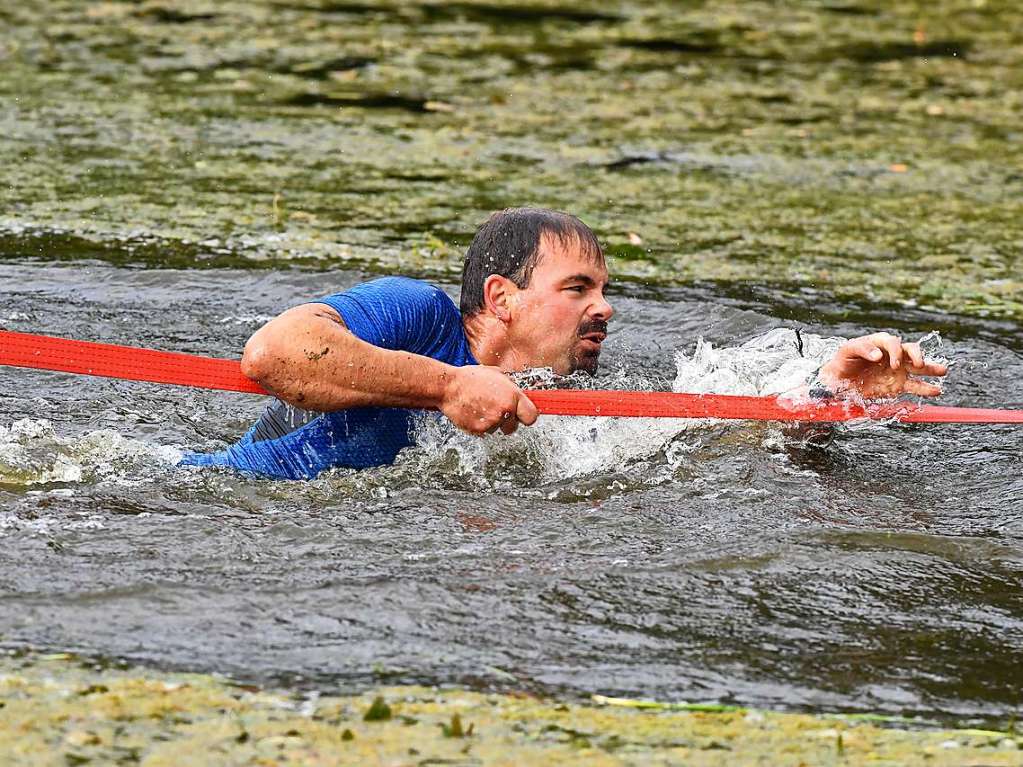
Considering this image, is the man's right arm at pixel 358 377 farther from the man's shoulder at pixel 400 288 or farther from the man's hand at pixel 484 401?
the man's shoulder at pixel 400 288

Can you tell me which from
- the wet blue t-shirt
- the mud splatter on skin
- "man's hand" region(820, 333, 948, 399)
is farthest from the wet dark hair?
the mud splatter on skin

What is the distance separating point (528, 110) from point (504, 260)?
589 centimetres


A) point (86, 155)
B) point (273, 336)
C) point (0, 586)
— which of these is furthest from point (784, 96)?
point (0, 586)

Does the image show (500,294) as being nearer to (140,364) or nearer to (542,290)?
(542,290)

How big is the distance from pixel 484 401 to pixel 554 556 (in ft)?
1.42

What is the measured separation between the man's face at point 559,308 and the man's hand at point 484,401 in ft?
1.47

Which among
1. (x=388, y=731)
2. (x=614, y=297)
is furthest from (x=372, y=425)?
(x=614, y=297)

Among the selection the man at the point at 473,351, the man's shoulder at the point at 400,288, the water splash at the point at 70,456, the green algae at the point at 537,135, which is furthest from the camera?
the green algae at the point at 537,135

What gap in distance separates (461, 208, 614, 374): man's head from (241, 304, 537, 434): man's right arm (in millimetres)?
456

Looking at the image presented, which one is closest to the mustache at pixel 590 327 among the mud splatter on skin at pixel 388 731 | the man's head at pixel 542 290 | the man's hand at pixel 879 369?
the man's head at pixel 542 290

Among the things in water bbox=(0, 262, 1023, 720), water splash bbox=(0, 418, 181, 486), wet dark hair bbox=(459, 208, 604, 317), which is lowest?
water splash bbox=(0, 418, 181, 486)

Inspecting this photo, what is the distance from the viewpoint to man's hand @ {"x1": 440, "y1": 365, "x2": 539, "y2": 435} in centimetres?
423

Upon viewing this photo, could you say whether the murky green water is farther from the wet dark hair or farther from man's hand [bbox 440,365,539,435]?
the wet dark hair

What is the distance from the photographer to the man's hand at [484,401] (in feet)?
13.9
